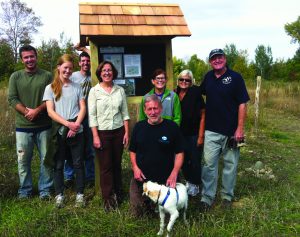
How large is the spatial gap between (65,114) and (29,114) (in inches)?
21.8

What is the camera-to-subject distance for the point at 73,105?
14.7 ft

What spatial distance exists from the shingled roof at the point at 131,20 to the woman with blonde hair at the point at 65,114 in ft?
2.04

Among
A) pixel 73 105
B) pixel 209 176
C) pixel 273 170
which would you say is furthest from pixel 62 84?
pixel 273 170

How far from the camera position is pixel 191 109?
4715mm

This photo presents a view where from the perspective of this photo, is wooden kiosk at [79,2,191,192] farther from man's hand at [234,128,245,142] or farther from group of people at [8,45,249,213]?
man's hand at [234,128,245,142]

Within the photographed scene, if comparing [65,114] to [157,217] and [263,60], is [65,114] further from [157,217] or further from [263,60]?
[263,60]

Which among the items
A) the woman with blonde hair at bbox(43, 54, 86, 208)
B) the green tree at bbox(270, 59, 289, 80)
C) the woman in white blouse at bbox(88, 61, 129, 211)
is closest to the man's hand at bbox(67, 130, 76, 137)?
the woman with blonde hair at bbox(43, 54, 86, 208)

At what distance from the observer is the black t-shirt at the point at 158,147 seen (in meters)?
3.92

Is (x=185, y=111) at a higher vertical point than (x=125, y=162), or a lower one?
higher

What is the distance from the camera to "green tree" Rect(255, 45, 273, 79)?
6397 cm

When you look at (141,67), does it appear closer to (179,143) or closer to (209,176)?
(179,143)

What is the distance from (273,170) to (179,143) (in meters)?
3.42

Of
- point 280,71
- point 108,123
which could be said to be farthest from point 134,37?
point 280,71

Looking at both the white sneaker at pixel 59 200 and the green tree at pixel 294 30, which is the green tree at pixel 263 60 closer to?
the green tree at pixel 294 30
